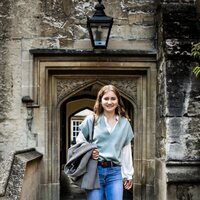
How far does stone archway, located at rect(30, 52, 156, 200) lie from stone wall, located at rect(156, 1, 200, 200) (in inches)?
21.0

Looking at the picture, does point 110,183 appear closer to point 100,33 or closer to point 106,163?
point 106,163

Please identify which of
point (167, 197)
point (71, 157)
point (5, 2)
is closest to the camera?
point (71, 157)

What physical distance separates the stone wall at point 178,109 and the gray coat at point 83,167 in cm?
241

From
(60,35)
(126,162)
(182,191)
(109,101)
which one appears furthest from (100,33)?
(126,162)

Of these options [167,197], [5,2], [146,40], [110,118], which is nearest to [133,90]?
[146,40]

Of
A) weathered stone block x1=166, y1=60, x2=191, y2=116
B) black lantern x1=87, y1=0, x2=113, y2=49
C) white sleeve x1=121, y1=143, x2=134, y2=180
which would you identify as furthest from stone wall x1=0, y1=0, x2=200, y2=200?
white sleeve x1=121, y1=143, x2=134, y2=180

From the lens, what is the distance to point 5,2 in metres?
6.25

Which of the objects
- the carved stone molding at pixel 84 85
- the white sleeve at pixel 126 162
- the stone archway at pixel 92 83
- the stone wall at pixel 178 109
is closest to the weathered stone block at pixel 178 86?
the stone wall at pixel 178 109

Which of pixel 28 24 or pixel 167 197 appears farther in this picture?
pixel 28 24

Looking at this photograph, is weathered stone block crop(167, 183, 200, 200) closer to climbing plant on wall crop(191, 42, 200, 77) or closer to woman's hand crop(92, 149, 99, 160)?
climbing plant on wall crop(191, 42, 200, 77)

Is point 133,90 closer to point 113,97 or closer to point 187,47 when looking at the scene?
point 187,47

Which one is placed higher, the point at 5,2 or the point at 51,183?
the point at 5,2

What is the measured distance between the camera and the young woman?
3.33 metres

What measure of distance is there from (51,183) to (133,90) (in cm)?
178
